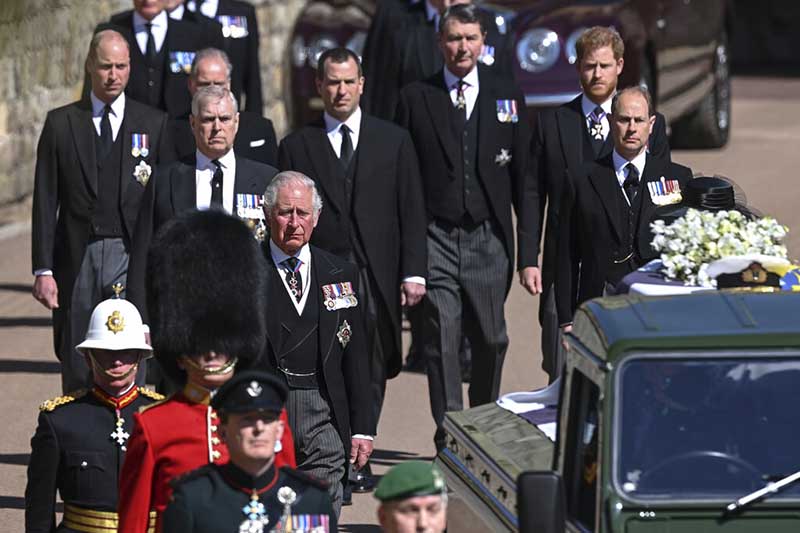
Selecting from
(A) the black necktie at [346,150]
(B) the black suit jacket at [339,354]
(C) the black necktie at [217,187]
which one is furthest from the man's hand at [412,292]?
(B) the black suit jacket at [339,354]

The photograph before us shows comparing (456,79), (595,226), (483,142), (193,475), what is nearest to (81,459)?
(193,475)

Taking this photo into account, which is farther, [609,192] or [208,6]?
[208,6]

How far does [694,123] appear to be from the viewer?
20219mm

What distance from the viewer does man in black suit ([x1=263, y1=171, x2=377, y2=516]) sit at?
866 centimetres

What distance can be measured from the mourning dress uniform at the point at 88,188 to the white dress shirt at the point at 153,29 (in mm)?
1694

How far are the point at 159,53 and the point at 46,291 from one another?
2.31 m

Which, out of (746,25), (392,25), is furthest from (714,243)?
(746,25)

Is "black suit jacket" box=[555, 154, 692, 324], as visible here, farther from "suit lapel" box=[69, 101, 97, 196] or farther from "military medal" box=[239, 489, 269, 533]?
"military medal" box=[239, 489, 269, 533]

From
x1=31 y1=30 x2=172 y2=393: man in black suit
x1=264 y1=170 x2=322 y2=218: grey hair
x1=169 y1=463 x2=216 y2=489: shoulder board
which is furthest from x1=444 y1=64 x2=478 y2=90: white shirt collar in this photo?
x1=169 y1=463 x2=216 y2=489: shoulder board

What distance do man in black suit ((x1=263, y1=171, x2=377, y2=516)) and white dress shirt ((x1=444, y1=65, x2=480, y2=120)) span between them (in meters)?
2.50

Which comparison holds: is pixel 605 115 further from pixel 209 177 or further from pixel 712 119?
pixel 712 119

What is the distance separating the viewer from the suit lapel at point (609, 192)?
373 inches

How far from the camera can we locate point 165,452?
616 cm

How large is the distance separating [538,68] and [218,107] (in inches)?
285
